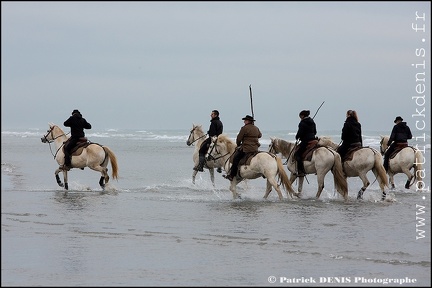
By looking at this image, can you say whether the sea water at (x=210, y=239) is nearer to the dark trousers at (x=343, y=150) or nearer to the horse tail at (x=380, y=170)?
the horse tail at (x=380, y=170)

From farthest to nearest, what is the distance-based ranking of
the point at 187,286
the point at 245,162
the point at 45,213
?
the point at 245,162 < the point at 45,213 < the point at 187,286

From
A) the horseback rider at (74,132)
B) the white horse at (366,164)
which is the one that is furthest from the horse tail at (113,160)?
the white horse at (366,164)

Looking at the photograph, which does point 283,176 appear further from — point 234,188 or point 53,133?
point 53,133

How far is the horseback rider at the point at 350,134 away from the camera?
16344 millimetres

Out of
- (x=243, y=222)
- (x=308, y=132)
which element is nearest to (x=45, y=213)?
(x=243, y=222)

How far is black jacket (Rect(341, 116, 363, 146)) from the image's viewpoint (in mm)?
16328

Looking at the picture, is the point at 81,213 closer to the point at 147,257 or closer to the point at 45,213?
the point at 45,213

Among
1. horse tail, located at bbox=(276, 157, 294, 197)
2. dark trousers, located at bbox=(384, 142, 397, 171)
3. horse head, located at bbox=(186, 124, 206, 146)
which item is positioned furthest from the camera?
horse head, located at bbox=(186, 124, 206, 146)

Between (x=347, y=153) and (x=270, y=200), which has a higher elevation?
(x=347, y=153)

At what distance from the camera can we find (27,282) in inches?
311

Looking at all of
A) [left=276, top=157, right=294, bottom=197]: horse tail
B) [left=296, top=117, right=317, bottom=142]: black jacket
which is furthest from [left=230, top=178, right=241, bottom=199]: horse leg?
[left=296, top=117, right=317, bottom=142]: black jacket

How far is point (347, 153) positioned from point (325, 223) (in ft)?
13.5

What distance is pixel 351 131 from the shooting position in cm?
1634

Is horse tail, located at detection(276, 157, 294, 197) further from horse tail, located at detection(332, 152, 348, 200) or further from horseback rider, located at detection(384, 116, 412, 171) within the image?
horseback rider, located at detection(384, 116, 412, 171)
